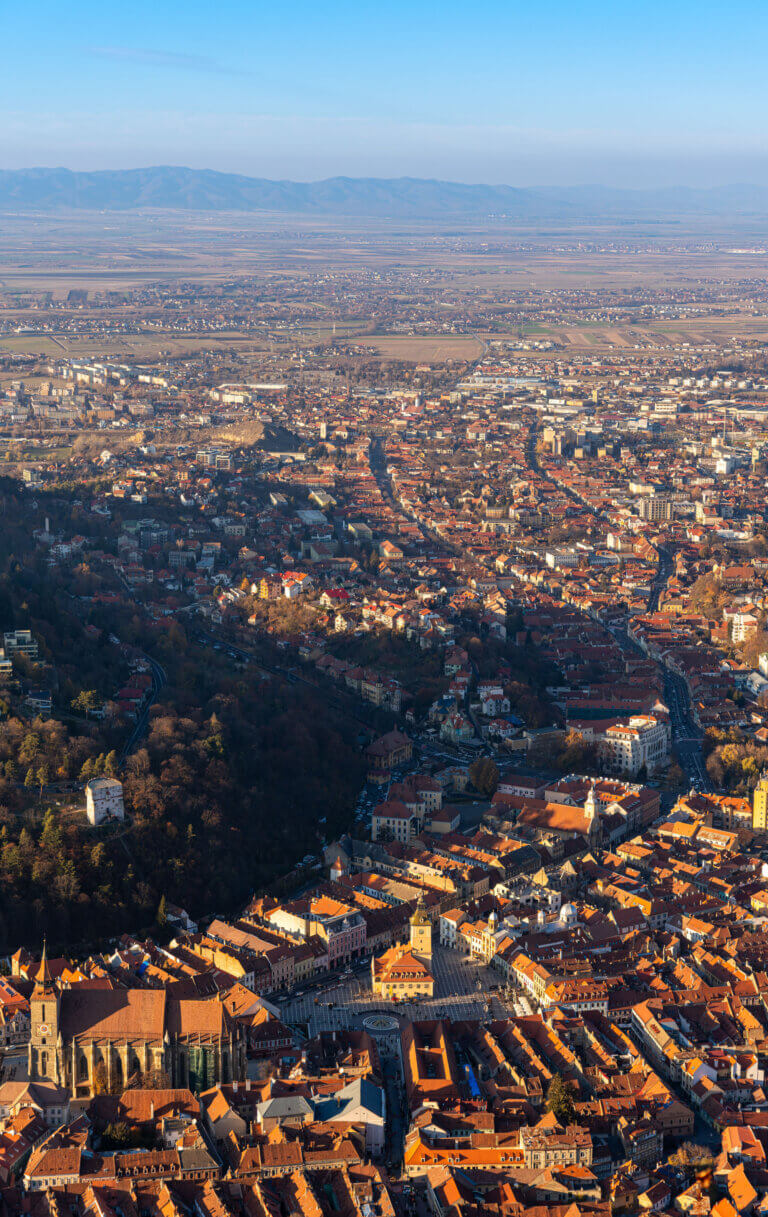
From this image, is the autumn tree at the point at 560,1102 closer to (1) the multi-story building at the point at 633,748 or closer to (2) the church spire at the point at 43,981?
(2) the church spire at the point at 43,981

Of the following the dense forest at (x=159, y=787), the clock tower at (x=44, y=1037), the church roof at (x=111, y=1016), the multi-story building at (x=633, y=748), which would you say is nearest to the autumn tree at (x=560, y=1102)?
the church roof at (x=111, y=1016)

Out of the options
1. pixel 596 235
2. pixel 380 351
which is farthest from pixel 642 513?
pixel 596 235

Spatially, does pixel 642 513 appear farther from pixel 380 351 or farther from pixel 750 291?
pixel 750 291

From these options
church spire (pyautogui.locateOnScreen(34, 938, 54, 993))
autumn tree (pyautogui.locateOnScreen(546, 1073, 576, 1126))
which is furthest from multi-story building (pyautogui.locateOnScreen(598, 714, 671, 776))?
church spire (pyautogui.locateOnScreen(34, 938, 54, 993))

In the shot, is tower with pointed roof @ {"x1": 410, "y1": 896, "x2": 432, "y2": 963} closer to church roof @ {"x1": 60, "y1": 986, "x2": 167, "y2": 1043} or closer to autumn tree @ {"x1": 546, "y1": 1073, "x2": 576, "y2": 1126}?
autumn tree @ {"x1": 546, "y1": 1073, "x2": 576, "y2": 1126}

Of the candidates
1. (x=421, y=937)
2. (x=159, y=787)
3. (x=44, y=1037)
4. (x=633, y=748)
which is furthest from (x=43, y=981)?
(x=633, y=748)

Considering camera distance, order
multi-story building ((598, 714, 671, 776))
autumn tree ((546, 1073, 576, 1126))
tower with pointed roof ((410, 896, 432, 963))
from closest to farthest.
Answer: autumn tree ((546, 1073, 576, 1126))
tower with pointed roof ((410, 896, 432, 963))
multi-story building ((598, 714, 671, 776))

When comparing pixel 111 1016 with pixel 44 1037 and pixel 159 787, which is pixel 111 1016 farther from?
pixel 159 787

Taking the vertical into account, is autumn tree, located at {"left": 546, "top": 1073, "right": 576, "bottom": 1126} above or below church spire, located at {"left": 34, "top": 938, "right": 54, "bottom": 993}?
below

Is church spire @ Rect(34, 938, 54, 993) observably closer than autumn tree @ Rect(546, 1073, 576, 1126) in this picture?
No
